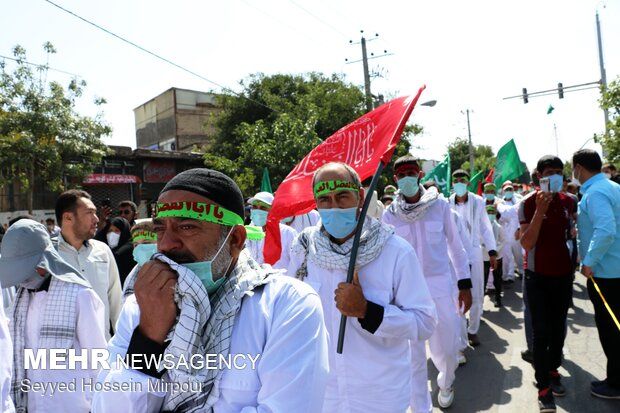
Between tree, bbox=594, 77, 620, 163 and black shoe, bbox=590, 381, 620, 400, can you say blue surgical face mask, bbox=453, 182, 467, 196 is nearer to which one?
black shoe, bbox=590, 381, 620, 400

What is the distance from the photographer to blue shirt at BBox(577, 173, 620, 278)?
425 centimetres

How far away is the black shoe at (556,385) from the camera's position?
4531 millimetres

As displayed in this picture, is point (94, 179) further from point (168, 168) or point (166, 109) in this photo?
point (166, 109)

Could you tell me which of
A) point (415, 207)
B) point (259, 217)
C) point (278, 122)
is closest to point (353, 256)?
point (415, 207)

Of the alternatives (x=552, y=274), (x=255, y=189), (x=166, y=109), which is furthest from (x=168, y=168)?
(x=552, y=274)

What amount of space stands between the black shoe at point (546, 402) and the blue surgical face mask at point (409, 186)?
2.04m

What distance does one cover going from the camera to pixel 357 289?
2559 millimetres

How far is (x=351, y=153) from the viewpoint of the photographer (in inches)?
140

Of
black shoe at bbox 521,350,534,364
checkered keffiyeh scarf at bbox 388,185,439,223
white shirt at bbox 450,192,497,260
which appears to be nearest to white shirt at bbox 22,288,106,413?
checkered keffiyeh scarf at bbox 388,185,439,223

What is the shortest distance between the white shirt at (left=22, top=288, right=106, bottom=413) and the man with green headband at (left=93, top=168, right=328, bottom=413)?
150 centimetres

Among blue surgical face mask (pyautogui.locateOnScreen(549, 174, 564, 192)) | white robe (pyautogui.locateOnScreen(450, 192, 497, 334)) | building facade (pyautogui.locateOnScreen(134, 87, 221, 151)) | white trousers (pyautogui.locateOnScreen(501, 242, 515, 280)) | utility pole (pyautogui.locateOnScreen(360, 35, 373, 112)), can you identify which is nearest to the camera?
blue surgical face mask (pyautogui.locateOnScreen(549, 174, 564, 192))

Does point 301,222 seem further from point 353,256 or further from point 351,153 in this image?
point 353,256

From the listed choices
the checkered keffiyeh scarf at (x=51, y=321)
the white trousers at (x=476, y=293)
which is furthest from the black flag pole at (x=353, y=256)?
the white trousers at (x=476, y=293)

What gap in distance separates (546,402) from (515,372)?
1196 millimetres
